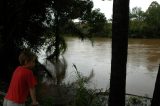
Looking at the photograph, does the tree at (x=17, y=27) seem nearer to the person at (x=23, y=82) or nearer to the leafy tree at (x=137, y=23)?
the person at (x=23, y=82)

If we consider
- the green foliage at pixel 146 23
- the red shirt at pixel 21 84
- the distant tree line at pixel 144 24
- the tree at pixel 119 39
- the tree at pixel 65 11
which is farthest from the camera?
the green foliage at pixel 146 23

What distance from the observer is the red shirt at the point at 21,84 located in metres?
4.74

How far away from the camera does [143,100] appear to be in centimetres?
1099

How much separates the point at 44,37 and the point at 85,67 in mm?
8343

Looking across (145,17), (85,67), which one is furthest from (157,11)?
(85,67)

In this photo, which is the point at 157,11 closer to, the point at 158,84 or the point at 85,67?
the point at 85,67

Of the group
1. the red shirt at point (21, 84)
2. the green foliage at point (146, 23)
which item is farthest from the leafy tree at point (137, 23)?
the red shirt at point (21, 84)

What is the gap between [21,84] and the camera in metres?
4.78

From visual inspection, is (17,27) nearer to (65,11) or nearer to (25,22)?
(25,22)

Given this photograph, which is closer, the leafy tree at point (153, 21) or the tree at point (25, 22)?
the tree at point (25, 22)

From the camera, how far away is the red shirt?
4.74 metres

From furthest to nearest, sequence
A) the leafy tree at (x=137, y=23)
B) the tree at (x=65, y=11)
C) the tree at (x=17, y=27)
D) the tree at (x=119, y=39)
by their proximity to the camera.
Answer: the leafy tree at (x=137, y=23) → the tree at (x=65, y=11) → the tree at (x=17, y=27) → the tree at (x=119, y=39)

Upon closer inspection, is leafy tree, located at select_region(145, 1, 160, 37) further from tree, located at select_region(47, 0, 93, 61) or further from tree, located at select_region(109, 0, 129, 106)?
tree, located at select_region(109, 0, 129, 106)

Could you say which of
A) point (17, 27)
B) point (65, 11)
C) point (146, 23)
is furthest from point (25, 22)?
point (146, 23)
